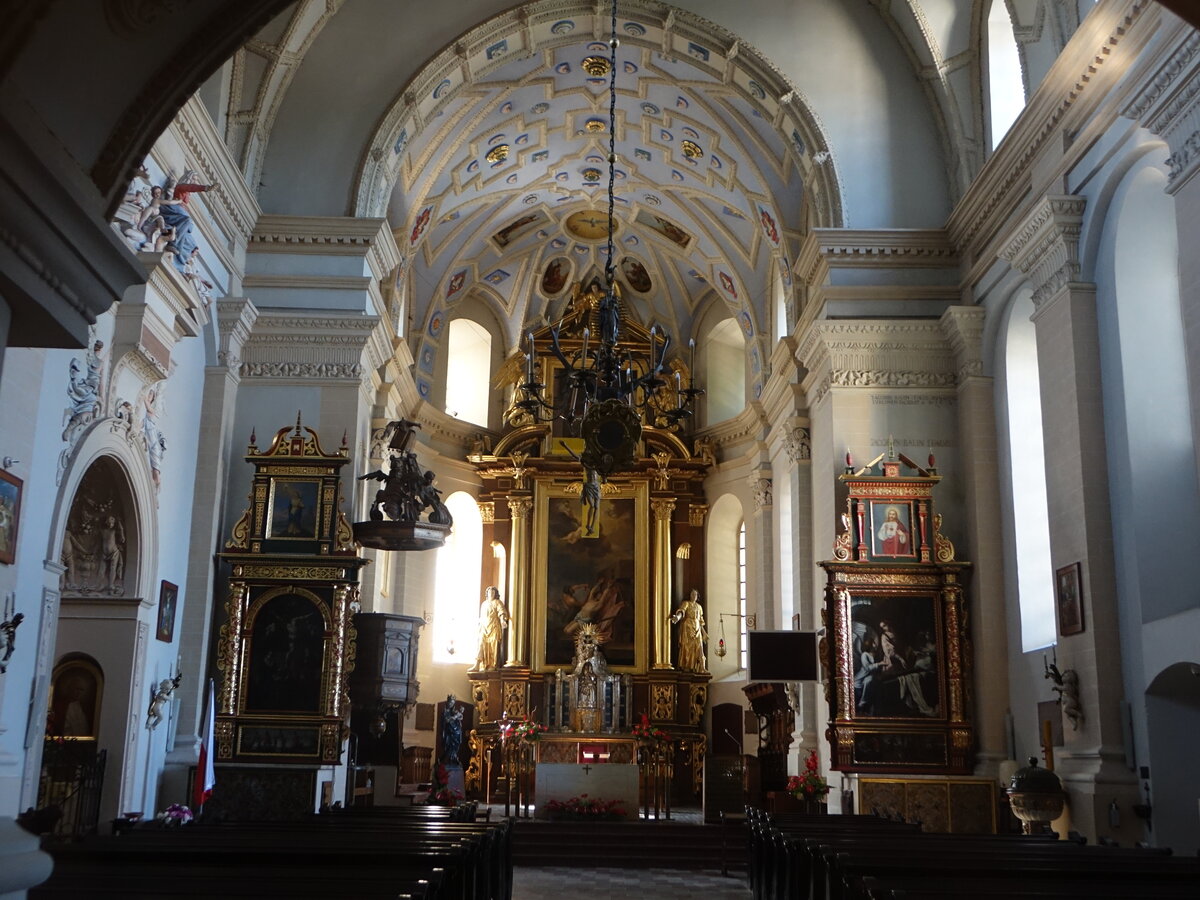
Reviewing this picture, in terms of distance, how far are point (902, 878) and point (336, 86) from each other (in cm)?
1330

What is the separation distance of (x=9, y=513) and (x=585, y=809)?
10624mm

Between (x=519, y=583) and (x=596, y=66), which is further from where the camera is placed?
(x=519, y=583)

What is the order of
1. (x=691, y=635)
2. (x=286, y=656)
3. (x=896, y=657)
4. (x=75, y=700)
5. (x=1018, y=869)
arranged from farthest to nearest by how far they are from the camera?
1. (x=691, y=635)
2. (x=896, y=657)
3. (x=286, y=656)
4. (x=75, y=700)
5. (x=1018, y=869)

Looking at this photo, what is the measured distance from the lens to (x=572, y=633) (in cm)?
2330

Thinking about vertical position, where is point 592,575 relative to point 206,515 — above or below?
above

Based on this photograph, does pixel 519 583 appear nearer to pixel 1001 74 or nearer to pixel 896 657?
pixel 896 657

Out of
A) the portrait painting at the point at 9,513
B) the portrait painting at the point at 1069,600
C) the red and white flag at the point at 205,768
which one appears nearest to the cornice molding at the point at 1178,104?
the portrait painting at the point at 1069,600

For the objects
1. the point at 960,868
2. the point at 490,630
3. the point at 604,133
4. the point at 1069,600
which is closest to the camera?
the point at 960,868

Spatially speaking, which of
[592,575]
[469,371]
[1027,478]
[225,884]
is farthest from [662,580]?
[225,884]

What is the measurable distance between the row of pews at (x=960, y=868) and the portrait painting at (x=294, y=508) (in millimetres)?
6840

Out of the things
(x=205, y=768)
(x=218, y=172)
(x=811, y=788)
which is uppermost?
(x=218, y=172)

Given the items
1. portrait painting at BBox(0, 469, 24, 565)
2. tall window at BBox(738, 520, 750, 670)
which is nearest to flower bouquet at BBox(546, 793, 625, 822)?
tall window at BBox(738, 520, 750, 670)

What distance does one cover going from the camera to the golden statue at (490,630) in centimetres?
2295

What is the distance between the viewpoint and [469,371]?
25.6m
